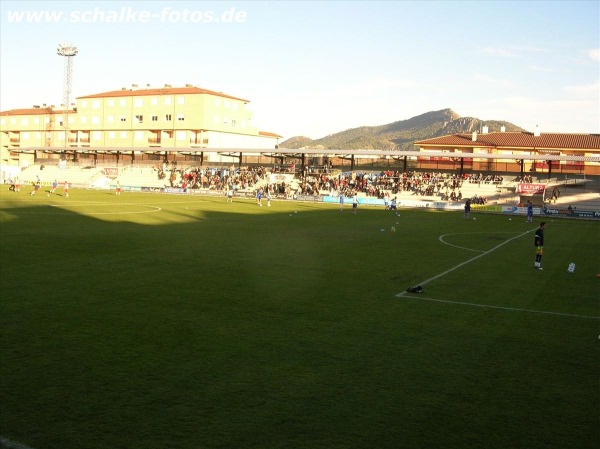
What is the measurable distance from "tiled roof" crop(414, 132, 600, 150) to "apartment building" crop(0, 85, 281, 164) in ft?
112

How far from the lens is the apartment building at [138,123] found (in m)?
99.4

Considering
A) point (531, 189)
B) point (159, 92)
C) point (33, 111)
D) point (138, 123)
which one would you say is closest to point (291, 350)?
point (531, 189)

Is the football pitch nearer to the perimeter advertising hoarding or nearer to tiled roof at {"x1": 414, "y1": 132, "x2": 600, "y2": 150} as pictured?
the perimeter advertising hoarding

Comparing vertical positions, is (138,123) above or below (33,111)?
below

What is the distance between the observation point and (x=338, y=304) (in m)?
14.5

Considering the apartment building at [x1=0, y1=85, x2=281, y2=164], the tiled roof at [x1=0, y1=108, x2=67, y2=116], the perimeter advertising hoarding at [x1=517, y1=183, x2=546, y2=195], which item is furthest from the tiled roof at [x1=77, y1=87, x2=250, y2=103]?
the perimeter advertising hoarding at [x1=517, y1=183, x2=546, y2=195]

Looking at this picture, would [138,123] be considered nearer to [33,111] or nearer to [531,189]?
[33,111]

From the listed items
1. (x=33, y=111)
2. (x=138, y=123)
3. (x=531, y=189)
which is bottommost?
(x=531, y=189)

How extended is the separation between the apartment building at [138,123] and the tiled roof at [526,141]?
3414cm

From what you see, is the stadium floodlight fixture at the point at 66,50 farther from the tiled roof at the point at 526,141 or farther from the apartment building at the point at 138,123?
the tiled roof at the point at 526,141

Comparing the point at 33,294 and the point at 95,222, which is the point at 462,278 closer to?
the point at 33,294

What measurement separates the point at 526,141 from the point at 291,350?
83.0 meters

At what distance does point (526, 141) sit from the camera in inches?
3364

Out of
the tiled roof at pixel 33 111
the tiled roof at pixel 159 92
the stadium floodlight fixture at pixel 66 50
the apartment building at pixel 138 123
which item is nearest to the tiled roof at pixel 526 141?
the apartment building at pixel 138 123
